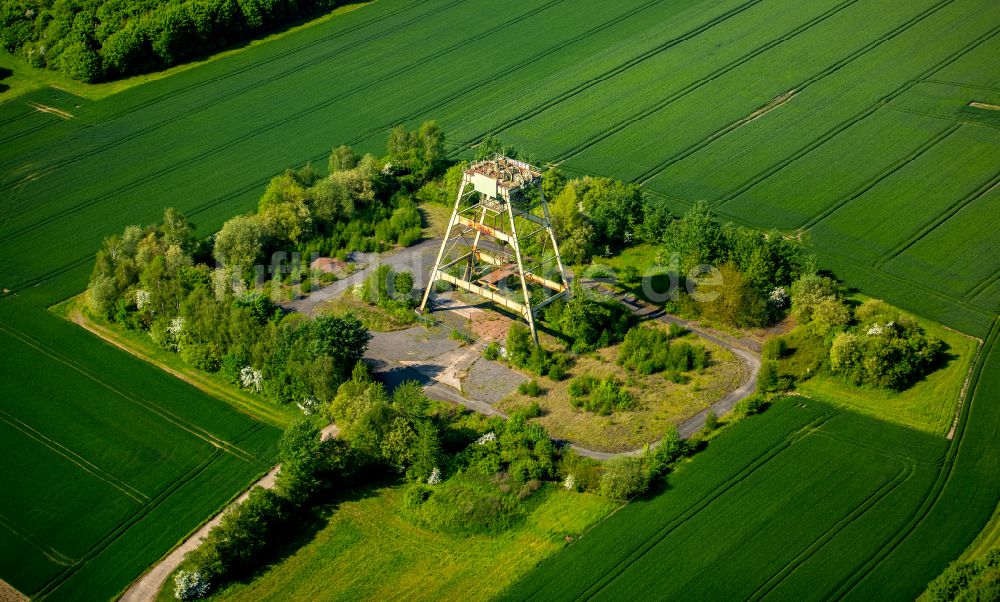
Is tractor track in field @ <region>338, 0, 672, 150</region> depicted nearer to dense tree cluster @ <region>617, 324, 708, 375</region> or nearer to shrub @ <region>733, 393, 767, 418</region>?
dense tree cluster @ <region>617, 324, 708, 375</region>

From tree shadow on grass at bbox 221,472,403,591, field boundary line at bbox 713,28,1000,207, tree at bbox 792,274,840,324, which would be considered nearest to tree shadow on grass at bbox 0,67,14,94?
tree shadow on grass at bbox 221,472,403,591

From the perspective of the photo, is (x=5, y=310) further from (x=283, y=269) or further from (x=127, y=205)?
(x=283, y=269)

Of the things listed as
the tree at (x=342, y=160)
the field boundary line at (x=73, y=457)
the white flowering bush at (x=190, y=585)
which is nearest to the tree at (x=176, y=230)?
the tree at (x=342, y=160)

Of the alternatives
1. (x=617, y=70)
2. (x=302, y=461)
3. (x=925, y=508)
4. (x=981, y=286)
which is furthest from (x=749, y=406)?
(x=617, y=70)

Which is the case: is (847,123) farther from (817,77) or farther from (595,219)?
(595,219)

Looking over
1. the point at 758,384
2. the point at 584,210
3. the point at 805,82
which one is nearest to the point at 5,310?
the point at 584,210
